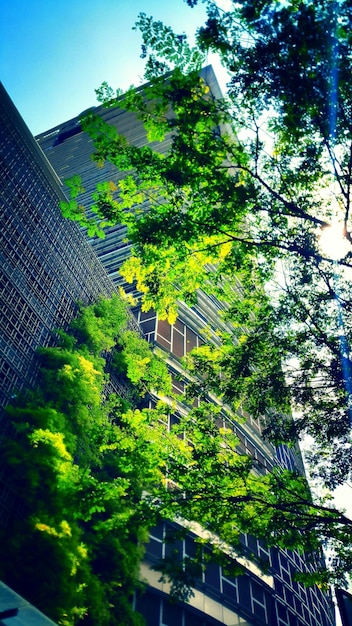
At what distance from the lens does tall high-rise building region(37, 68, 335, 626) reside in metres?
11.4

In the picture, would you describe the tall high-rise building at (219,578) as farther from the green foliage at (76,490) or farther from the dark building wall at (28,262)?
the dark building wall at (28,262)

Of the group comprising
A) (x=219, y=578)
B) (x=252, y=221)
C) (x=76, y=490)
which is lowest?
(x=219, y=578)

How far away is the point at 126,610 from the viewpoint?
8.75 metres

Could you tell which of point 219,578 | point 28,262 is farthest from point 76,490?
point 219,578

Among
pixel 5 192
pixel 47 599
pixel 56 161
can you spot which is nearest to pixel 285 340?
pixel 47 599

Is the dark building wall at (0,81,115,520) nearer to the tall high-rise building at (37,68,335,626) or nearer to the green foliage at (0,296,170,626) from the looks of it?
the green foliage at (0,296,170,626)

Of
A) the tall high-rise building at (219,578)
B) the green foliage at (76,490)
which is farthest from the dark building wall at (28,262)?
the tall high-rise building at (219,578)

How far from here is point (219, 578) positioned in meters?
13.4

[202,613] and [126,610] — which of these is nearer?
[126,610]

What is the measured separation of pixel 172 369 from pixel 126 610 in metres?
9.45

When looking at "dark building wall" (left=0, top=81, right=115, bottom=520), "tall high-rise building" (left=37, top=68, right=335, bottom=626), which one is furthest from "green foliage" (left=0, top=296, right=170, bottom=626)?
"tall high-rise building" (left=37, top=68, right=335, bottom=626)

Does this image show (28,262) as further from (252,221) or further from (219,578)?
(219,578)

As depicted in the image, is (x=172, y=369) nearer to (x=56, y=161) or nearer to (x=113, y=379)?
(x=113, y=379)

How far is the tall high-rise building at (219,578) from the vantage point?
11422mm
